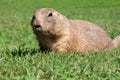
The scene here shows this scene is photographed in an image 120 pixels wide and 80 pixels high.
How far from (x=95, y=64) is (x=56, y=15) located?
6.28ft

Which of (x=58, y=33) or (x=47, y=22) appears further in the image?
(x=58, y=33)

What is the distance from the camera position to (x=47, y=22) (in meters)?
7.09

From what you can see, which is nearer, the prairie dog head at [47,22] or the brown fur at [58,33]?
the prairie dog head at [47,22]

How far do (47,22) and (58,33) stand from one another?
320 millimetres

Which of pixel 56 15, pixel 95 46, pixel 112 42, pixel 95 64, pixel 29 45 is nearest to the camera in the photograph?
pixel 95 64

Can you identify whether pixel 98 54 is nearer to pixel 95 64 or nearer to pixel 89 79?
pixel 95 64

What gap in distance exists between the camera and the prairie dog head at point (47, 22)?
688 centimetres

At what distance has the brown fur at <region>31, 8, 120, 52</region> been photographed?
23.0 feet

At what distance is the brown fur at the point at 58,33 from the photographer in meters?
7.00

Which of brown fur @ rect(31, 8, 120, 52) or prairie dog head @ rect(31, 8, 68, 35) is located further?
brown fur @ rect(31, 8, 120, 52)

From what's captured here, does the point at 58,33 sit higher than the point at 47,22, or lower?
lower

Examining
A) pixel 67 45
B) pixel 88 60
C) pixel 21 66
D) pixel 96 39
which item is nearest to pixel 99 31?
pixel 96 39

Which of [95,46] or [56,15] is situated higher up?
[56,15]

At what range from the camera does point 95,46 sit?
8.17 m
